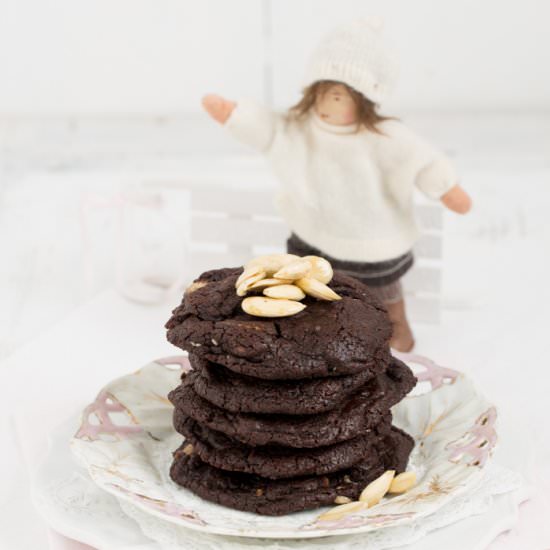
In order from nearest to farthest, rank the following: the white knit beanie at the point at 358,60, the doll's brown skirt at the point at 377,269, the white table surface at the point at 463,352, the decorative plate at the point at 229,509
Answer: the decorative plate at the point at 229,509
the white table surface at the point at 463,352
the white knit beanie at the point at 358,60
the doll's brown skirt at the point at 377,269

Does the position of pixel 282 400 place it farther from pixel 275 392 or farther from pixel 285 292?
pixel 285 292

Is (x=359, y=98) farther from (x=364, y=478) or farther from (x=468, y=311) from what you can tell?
(x=364, y=478)

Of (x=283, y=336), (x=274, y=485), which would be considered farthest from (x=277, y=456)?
(x=283, y=336)

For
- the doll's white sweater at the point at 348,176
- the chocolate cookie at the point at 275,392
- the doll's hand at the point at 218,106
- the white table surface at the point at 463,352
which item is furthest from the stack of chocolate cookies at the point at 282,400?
the doll's hand at the point at 218,106

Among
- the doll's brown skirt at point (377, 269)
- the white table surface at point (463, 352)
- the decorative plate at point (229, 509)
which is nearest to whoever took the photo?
the decorative plate at point (229, 509)

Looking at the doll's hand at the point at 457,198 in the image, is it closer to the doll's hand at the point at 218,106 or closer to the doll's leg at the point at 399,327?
the doll's leg at the point at 399,327

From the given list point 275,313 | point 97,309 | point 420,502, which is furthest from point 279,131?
point 420,502
